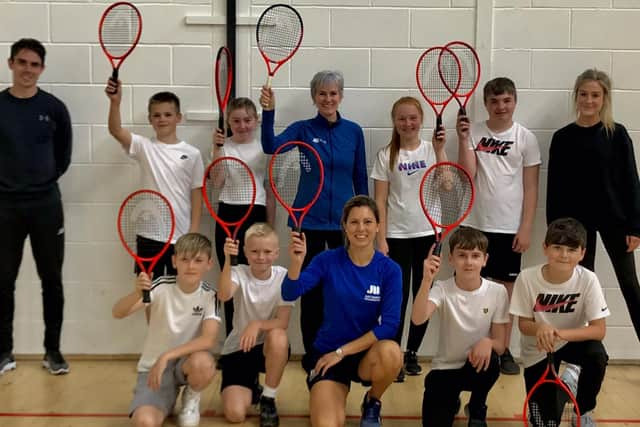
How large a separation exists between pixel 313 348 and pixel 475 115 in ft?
6.39

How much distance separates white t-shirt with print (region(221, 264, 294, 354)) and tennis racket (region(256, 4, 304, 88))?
137cm

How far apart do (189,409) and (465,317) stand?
1.47 metres

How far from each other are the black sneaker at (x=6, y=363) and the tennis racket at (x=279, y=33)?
94.3 inches

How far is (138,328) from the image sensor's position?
494 centimetres

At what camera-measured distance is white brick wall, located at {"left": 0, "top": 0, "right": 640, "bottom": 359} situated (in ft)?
15.6

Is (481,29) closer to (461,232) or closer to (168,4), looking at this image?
(461,232)

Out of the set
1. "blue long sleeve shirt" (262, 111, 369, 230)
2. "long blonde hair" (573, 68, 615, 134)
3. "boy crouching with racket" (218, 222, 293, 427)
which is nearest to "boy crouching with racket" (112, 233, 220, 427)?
"boy crouching with racket" (218, 222, 293, 427)

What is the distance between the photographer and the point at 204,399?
13.6 feet

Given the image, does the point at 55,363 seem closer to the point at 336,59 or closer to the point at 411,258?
the point at 411,258

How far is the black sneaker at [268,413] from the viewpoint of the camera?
3781 millimetres

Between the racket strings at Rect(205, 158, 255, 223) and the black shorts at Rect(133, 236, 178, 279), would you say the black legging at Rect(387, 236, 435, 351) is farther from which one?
the black shorts at Rect(133, 236, 178, 279)

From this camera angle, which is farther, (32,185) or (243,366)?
(32,185)

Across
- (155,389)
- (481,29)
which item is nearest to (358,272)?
(155,389)

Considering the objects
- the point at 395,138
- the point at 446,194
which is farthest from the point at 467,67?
the point at 446,194
